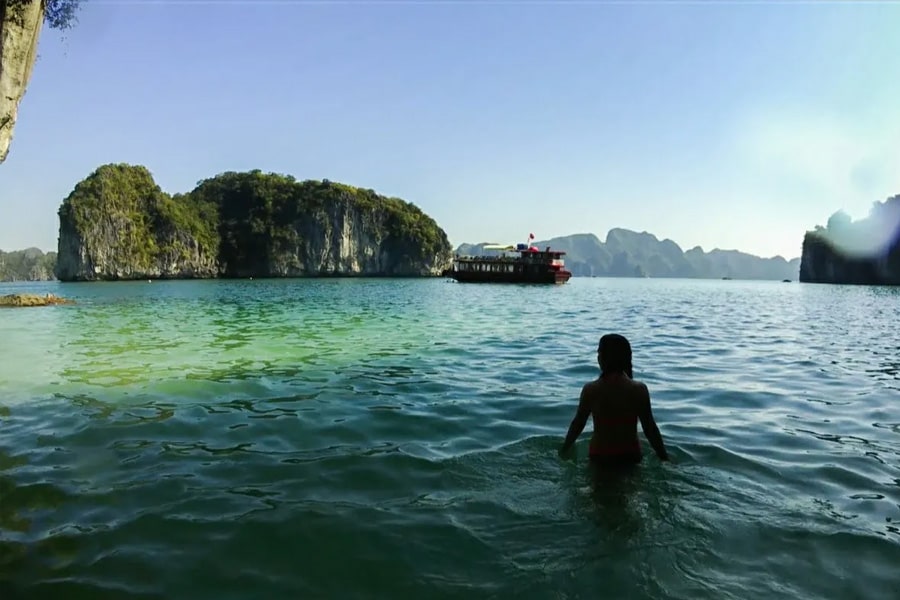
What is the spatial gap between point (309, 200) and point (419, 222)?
38483mm

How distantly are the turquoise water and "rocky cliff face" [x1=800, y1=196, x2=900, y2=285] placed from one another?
475 ft

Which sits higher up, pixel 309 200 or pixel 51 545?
pixel 309 200

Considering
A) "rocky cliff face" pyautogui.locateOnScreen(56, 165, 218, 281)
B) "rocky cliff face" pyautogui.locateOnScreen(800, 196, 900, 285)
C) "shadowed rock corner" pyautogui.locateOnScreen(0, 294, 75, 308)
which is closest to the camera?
"shadowed rock corner" pyautogui.locateOnScreen(0, 294, 75, 308)

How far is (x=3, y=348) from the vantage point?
1614 centimetres

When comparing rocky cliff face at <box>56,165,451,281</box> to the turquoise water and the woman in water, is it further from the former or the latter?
the woman in water

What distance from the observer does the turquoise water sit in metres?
3.69

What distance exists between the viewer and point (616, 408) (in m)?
5.19

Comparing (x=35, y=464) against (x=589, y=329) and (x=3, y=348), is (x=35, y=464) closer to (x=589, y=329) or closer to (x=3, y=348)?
(x=3, y=348)

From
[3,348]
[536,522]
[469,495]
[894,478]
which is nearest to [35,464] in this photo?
[469,495]

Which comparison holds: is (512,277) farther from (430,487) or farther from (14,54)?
(430,487)

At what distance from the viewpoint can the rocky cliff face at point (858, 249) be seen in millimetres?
122812

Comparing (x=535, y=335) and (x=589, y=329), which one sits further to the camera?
(x=589, y=329)

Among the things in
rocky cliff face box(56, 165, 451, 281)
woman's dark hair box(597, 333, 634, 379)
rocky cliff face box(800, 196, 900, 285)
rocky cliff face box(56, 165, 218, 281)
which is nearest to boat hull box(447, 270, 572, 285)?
woman's dark hair box(597, 333, 634, 379)

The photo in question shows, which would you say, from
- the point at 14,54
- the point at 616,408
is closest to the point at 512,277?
the point at 14,54
